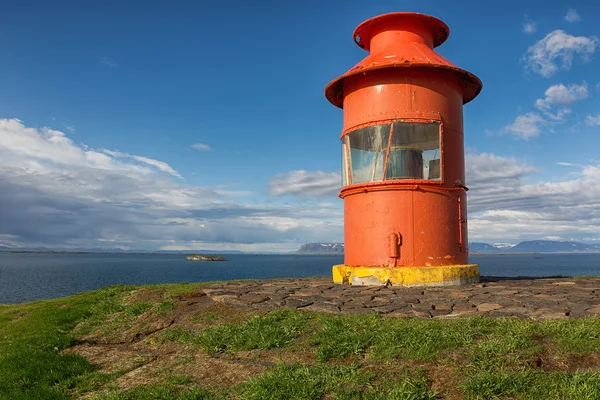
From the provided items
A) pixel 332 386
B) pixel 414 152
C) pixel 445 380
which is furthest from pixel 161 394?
pixel 414 152

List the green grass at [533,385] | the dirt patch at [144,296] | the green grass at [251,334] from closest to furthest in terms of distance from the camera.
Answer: the green grass at [533,385] < the green grass at [251,334] < the dirt patch at [144,296]

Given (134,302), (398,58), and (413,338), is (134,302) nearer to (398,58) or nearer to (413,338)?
(413,338)

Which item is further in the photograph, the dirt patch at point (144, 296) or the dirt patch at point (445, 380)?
the dirt patch at point (144, 296)

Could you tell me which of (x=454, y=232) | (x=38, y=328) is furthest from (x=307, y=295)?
(x=38, y=328)

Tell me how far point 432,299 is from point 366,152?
4.19 meters

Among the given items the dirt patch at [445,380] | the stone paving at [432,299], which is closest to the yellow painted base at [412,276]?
the stone paving at [432,299]

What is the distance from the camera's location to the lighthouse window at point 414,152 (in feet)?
33.9

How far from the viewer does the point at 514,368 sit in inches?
185

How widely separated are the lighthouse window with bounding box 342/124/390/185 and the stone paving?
2707mm

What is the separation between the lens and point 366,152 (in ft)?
35.3

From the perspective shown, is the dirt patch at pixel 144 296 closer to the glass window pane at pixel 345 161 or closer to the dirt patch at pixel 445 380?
the glass window pane at pixel 345 161

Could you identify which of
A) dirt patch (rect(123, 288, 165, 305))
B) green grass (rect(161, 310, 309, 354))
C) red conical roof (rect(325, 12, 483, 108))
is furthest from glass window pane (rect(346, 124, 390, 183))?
dirt patch (rect(123, 288, 165, 305))

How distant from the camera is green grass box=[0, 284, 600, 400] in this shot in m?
4.49

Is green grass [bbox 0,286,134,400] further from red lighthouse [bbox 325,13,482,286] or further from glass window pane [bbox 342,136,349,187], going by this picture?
glass window pane [bbox 342,136,349,187]
